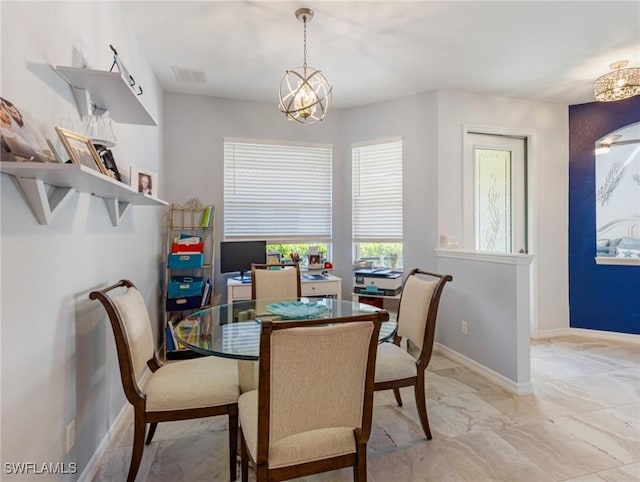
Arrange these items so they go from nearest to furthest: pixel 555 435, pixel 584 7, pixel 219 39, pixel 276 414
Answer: pixel 276 414
pixel 555 435
pixel 584 7
pixel 219 39

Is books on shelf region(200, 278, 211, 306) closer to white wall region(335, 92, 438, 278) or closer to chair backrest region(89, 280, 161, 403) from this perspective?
chair backrest region(89, 280, 161, 403)

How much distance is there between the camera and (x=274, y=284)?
3023 mm

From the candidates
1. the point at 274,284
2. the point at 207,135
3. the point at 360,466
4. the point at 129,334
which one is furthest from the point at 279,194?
the point at 360,466

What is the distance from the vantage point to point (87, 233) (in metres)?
1.77

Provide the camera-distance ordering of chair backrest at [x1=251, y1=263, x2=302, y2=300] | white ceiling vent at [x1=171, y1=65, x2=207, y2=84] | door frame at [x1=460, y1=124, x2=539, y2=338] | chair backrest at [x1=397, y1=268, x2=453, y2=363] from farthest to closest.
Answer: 1. door frame at [x1=460, y1=124, x2=539, y2=338]
2. white ceiling vent at [x1=171, y1=65, x2=207, y2=84]
3. chair backrest at [x1=251, y1=263, x2=302, y2=300]
4. chair backrest at [x1=397, y1=268, x2=453, y2=363]

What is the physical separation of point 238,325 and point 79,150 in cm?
122

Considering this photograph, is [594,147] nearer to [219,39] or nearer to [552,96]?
[552,96]

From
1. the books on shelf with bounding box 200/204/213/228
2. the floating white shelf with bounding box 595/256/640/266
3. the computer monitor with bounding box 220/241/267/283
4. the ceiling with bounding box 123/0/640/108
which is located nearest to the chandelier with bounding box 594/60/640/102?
the ceiling with bounding box 123/0/640/108

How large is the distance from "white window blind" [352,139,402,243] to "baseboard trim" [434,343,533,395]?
1.34m

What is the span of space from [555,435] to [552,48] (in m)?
3.05

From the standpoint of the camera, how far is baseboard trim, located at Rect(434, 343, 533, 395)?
2.72 metres

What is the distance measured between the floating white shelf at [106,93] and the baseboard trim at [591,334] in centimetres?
468

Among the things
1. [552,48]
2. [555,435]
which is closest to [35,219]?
[555,435]

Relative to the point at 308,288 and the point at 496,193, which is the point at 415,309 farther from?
the point at 496,193
